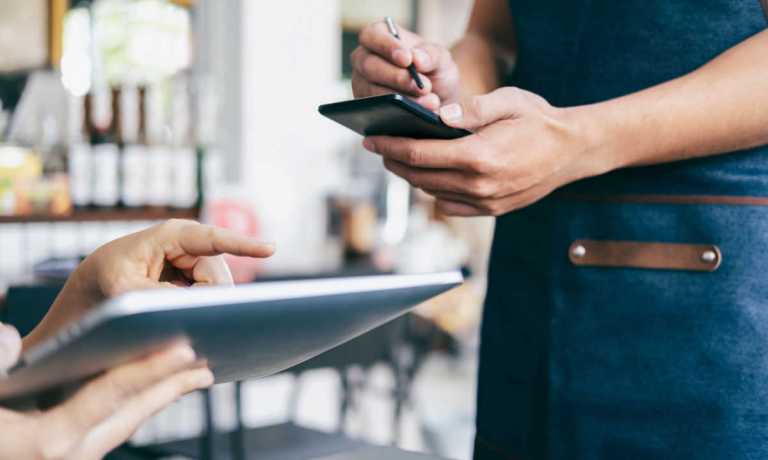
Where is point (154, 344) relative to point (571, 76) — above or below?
below

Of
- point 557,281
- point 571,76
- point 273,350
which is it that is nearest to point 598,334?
point 557,281

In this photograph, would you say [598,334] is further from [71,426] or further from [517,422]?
[71,426]

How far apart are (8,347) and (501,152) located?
45cm

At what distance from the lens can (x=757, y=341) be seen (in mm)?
830

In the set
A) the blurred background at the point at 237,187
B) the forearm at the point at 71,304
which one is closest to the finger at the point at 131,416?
the forearm at the point at 71,304

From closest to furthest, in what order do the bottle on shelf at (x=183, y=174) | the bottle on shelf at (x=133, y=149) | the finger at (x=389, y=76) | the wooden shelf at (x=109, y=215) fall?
the finger at (x=389, y=76)
the wooden shelf at (x=109, y=215)
the bottle on shelf at (x=133, y=149)
the bottle on shelf at (x=183, y=174)

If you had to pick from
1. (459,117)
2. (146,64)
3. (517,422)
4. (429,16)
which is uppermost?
(429,16)

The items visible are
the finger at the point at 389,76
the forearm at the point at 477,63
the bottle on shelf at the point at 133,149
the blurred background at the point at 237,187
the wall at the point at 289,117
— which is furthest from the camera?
the wall at the point at 289,117

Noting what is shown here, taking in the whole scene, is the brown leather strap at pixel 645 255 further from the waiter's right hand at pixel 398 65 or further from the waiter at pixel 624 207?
the waiter's right hand at pixel 398 65

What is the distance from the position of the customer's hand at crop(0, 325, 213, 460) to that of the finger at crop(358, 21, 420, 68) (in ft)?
1.58

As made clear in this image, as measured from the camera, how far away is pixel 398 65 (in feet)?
2.98

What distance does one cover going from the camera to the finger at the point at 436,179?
81 cm

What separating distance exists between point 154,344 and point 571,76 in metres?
0.62

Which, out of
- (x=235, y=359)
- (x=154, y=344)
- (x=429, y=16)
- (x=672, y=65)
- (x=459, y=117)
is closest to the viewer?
(x=154, y=344)
